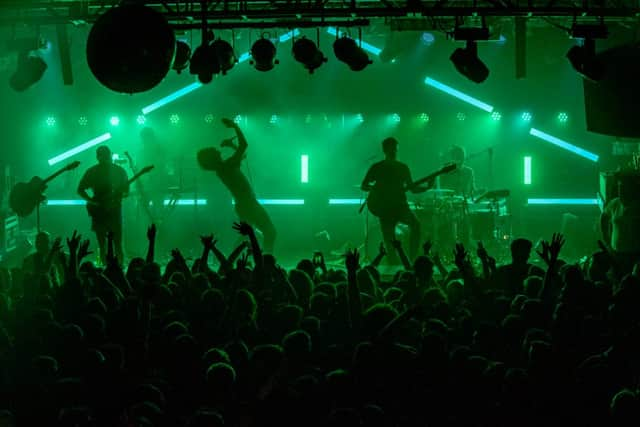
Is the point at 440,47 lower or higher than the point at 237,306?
higher

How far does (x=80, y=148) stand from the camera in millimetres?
15156

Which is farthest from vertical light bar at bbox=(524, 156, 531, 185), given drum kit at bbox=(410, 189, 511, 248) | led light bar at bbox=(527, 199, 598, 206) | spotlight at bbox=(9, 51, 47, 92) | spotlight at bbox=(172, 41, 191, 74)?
spotlight at bbox=(9, 51, 47, 92)

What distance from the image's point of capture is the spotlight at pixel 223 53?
344 inches

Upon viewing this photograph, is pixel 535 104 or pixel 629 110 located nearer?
pixel 629 110

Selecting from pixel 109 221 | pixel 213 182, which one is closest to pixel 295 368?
pixel 109 221

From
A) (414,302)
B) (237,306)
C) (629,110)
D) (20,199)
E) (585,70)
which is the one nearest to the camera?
(237,306)

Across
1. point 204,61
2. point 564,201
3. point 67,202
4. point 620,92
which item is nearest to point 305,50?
point 204,61

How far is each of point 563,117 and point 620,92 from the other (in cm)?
934

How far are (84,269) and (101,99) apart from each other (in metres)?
9.44

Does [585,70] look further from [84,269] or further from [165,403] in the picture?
[165,403]

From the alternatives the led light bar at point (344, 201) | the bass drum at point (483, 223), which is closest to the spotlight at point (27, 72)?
the bass drum at point (483, 223)

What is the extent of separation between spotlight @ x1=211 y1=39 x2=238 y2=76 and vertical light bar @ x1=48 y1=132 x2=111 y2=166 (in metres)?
6.82

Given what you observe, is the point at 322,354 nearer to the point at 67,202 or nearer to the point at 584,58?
the point at 584,58

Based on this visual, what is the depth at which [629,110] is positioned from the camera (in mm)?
5617
